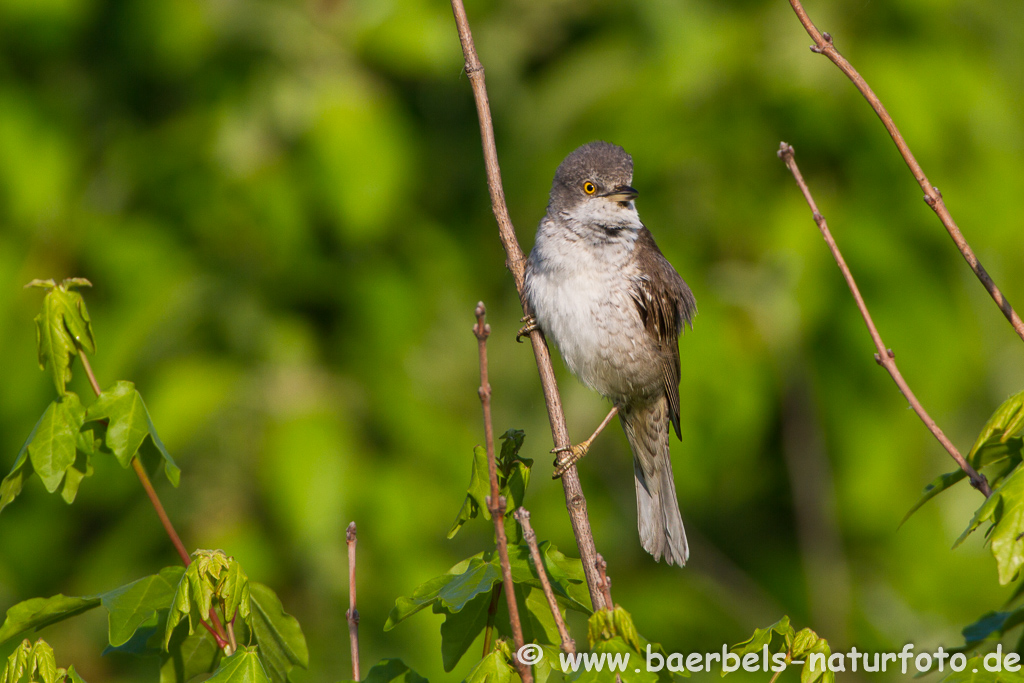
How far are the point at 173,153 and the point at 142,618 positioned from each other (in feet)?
14.9

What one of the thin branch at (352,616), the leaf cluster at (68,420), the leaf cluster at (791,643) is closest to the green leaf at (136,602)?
the leaf cluster at (68,420)

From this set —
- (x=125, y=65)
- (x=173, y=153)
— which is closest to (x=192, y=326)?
A: (x=173, y=153)

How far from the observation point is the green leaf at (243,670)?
5.88ft

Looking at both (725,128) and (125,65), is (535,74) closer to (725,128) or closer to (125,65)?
(725,128)

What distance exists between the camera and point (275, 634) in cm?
226

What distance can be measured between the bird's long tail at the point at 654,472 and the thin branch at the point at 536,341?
5.39 ft

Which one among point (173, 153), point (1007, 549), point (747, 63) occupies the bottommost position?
point (1007, 549)

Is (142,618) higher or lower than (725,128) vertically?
lower

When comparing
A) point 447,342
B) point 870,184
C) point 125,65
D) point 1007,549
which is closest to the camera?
point 1007,549

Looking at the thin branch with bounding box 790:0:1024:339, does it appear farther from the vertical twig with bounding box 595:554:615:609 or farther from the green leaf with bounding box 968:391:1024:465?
the vertical twig with bounding box 595:554:615:609

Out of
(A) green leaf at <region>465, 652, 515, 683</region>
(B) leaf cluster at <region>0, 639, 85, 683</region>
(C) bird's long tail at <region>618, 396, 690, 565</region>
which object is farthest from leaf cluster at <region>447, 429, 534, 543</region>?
(C) bird's long tail at <region>618, 396, 690, 565</region>

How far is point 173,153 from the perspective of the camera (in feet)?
19.4

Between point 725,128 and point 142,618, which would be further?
point 725,128

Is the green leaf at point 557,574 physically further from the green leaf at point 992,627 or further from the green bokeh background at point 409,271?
the green bokeh background at point 409,271
